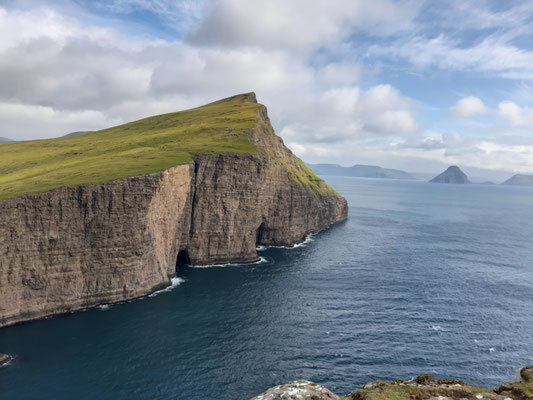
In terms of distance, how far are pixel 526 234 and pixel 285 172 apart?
130551 millimetres

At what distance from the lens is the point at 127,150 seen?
4653 inches

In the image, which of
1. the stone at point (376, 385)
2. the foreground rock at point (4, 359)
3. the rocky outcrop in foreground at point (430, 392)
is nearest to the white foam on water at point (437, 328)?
the rocky outcrop in foreground at point (430, 392)

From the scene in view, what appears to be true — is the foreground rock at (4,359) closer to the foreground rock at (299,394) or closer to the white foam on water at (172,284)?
the white foam on water at (172,284)

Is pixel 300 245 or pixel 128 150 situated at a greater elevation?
pixel 128 150

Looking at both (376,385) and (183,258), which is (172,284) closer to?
(183,258)

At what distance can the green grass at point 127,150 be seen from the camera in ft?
272

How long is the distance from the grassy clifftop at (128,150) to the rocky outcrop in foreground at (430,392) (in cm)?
6972

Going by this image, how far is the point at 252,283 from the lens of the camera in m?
89.4

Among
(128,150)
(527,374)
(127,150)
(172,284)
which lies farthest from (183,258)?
(527,374)

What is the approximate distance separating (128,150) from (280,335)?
88695mm

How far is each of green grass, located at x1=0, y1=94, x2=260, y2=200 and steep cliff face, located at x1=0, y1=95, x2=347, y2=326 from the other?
14.1 ft

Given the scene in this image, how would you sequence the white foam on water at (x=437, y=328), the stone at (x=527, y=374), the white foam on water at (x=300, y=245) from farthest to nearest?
the white foam on water at (x=300, y=245), the white foam on water at (x=437, y=328), the stone at (x=527, y=374)

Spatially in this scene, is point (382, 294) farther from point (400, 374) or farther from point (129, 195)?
point (129, 195)

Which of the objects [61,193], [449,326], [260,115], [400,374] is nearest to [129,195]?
[61,193]
